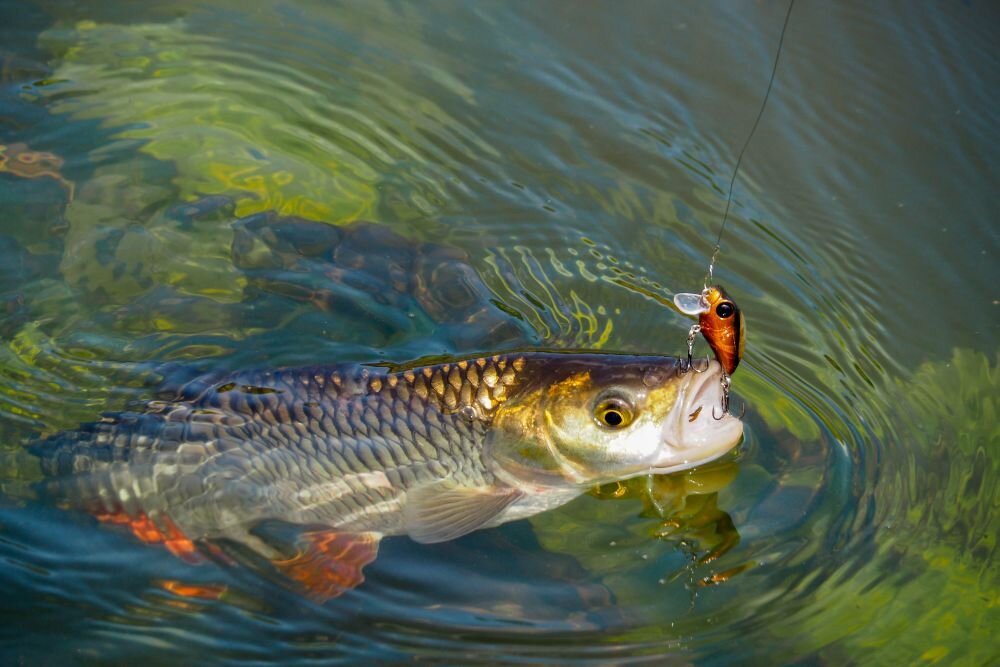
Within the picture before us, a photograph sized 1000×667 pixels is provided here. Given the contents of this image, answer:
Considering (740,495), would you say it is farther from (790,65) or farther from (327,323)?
(790,65)

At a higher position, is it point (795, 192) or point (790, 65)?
point (790, 65)

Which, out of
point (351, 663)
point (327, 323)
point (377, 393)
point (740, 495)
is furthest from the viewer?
point (327, 323)

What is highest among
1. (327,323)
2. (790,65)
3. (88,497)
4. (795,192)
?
(790,65)

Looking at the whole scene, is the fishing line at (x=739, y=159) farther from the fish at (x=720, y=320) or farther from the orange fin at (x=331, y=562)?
Result: the orange fin at (x=331, y=562)

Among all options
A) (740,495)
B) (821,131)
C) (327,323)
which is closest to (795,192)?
(821,131)

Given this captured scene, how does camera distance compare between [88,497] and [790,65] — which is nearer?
[88,497]

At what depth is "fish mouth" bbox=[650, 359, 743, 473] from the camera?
3979 mm

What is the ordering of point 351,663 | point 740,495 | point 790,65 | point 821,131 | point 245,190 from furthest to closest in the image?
point 790,65
point 821,131
point 245,190
point 740,495
point 351,663

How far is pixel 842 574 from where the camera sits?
423cm

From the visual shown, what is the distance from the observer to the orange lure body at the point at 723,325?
12.2 ft

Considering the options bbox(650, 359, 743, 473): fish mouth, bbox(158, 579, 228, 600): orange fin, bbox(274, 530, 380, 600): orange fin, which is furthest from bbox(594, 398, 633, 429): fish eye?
bbox(158, 579, 228, 600): orange fin

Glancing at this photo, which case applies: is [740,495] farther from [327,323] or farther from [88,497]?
[88,497]

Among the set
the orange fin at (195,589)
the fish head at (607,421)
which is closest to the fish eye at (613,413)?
the fish head at (607,421)

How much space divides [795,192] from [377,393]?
135 inches
